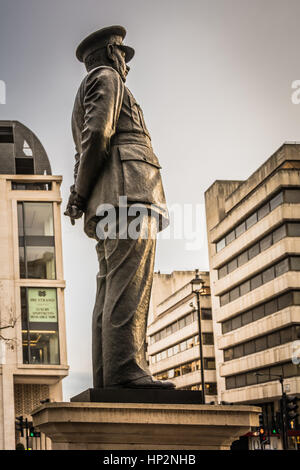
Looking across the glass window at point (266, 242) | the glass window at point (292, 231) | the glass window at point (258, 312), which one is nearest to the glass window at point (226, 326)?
the glass window at point (258, 312)

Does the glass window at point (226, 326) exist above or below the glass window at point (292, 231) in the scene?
below

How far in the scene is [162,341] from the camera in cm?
11206

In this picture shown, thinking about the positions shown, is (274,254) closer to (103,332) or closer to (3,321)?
(3,321)

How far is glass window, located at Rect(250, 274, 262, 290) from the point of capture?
241 ft

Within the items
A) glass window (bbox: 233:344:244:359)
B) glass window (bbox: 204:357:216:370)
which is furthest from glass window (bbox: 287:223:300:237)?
glass window (bbox: 204:357:216:370)

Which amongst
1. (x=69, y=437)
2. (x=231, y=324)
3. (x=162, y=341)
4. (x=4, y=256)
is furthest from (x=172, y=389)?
(x=162, y=341)

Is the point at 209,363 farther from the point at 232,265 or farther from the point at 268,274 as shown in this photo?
the point at 268,274

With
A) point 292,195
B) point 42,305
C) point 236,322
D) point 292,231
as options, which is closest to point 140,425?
point 42,305

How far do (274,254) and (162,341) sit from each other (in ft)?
149

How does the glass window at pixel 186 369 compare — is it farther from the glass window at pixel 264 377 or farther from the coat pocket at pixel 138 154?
the coat pocket at pixel 138 154

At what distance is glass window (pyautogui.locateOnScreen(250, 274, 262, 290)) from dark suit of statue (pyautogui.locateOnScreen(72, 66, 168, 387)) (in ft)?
217

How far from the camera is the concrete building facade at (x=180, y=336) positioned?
9256cm

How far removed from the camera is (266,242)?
72500 millimetres

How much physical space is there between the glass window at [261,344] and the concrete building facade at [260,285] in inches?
3.7
